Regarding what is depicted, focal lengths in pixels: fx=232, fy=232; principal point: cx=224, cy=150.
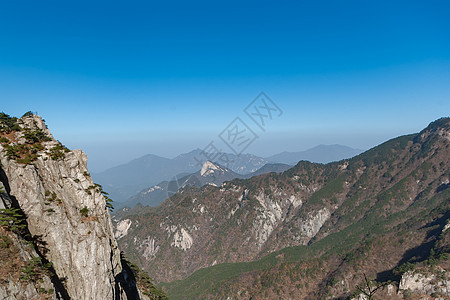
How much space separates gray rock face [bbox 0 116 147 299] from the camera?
24391 millimetres

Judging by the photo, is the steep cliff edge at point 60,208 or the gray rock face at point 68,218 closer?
the steep cliff edge at point 60,208

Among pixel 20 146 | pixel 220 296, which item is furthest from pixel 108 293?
pixel 220 296

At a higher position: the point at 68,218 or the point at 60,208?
the point at 60,208

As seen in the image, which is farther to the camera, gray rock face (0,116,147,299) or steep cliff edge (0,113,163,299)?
gray rock face (0,116,147,299)

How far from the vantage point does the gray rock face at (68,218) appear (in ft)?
80.0

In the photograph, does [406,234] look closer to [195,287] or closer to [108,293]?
[195,287]

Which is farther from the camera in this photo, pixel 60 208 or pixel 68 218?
pixel 68 218

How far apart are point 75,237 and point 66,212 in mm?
3037

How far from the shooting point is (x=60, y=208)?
26.1 meters

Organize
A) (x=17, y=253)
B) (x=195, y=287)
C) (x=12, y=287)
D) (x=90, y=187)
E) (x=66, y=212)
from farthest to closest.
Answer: (x=195, y=287) < (x=90, y=187) < (x=66, y=212) < (x=17, y=253) < (x=12, y=287)

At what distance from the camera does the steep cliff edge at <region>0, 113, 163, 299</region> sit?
955 inches

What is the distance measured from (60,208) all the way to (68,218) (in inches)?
57.8

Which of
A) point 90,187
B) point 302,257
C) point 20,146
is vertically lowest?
point 302,257

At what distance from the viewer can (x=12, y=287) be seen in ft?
59.8
